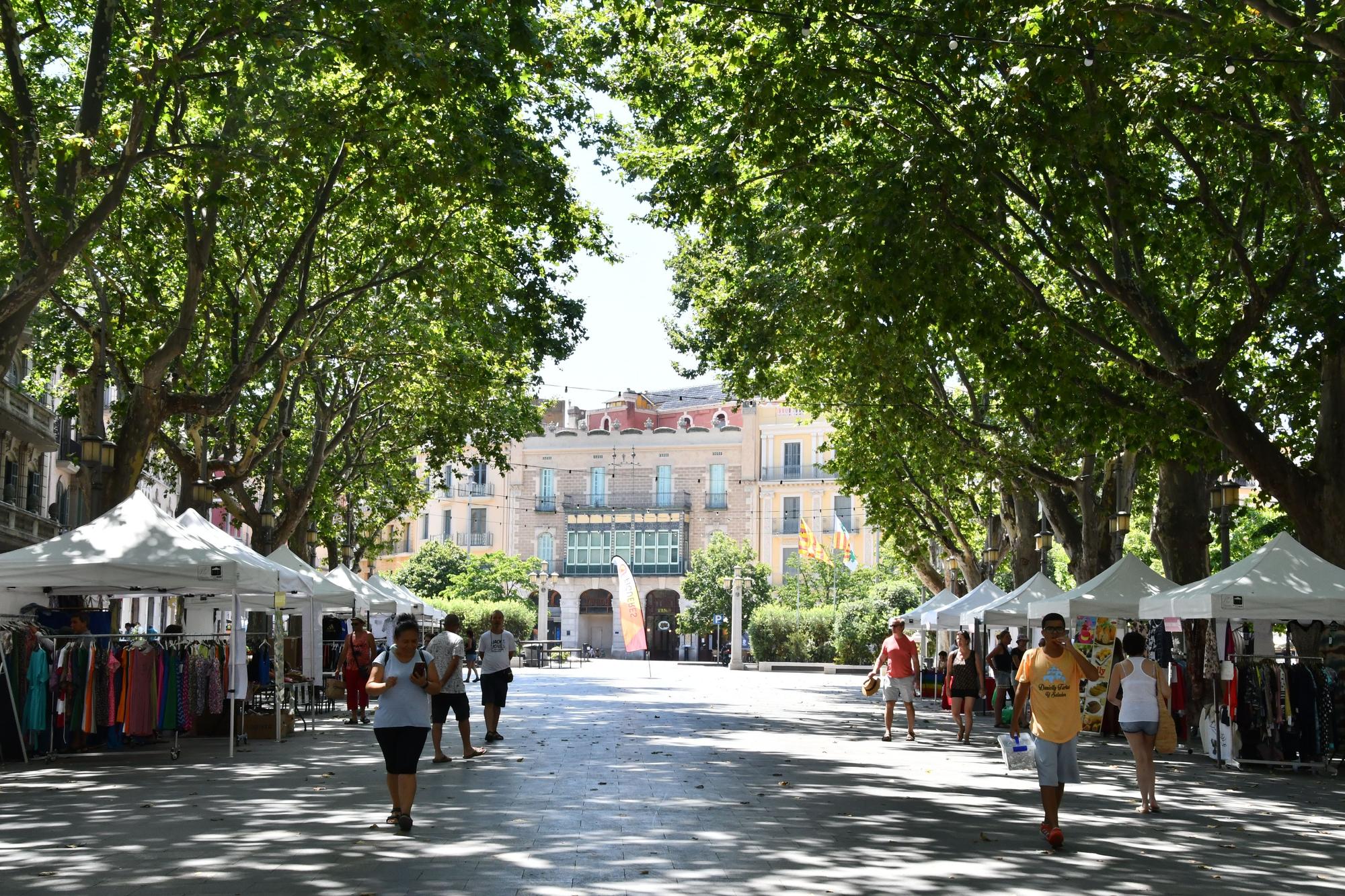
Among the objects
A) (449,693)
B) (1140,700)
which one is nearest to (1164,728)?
(1140,700)

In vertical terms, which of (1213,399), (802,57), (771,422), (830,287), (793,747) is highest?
(771,422)

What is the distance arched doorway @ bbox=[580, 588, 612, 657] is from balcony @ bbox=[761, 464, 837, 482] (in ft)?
36.2

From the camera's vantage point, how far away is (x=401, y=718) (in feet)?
34.4

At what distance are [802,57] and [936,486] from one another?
24121 millimetres

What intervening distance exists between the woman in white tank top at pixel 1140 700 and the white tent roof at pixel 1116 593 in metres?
8.69

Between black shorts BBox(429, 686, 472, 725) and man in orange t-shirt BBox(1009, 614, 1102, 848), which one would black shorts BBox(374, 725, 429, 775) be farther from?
black shorts BBox(429, 686, 472, 725)

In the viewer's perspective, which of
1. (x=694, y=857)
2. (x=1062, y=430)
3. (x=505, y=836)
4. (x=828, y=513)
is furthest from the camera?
(x=828, y=513)

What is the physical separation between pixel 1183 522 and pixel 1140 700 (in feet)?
36.6

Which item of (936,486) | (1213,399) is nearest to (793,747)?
(1213,399)

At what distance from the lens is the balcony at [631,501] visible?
8112 centimetres

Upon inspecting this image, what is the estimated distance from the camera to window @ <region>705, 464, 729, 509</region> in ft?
263

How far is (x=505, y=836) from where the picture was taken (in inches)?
406

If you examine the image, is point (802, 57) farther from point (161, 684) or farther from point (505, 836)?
point (161, 684)

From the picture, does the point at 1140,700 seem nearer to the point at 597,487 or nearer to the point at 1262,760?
the point at 1262,760
